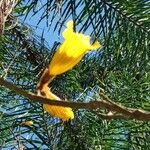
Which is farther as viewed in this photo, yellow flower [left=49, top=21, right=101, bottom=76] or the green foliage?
the green foliage

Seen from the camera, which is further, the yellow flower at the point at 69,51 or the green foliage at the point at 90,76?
the green foliage at the point at 90,76

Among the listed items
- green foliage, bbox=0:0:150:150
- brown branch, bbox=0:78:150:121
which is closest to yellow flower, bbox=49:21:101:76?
brown branch, bbox=0:78:150:121

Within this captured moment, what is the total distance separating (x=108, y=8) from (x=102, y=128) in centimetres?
34

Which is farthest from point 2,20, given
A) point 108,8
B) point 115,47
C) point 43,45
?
point 43,45

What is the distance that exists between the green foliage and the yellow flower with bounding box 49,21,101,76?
0.81 metres

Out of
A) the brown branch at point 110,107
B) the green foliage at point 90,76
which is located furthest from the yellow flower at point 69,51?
the green foliage at point 90,76

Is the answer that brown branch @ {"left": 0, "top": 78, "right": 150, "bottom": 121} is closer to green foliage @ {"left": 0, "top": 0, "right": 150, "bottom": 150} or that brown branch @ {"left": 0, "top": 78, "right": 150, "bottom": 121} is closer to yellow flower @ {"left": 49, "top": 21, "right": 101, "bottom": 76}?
yellow flower @ {"left": 49, "top": 21, "right": 101, "bottom": 76}

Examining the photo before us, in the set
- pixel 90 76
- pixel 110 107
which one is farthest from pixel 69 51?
pixel 90 76

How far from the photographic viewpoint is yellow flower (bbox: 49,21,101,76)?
1.09ft

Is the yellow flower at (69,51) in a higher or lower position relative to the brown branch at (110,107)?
higher

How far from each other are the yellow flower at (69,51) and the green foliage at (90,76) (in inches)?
32.0

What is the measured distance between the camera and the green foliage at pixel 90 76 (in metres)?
1.21

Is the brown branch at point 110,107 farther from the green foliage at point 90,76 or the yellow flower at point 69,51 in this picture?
the green foliage at point 90,76

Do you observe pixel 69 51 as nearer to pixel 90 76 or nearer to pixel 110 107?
pixel 110 107
